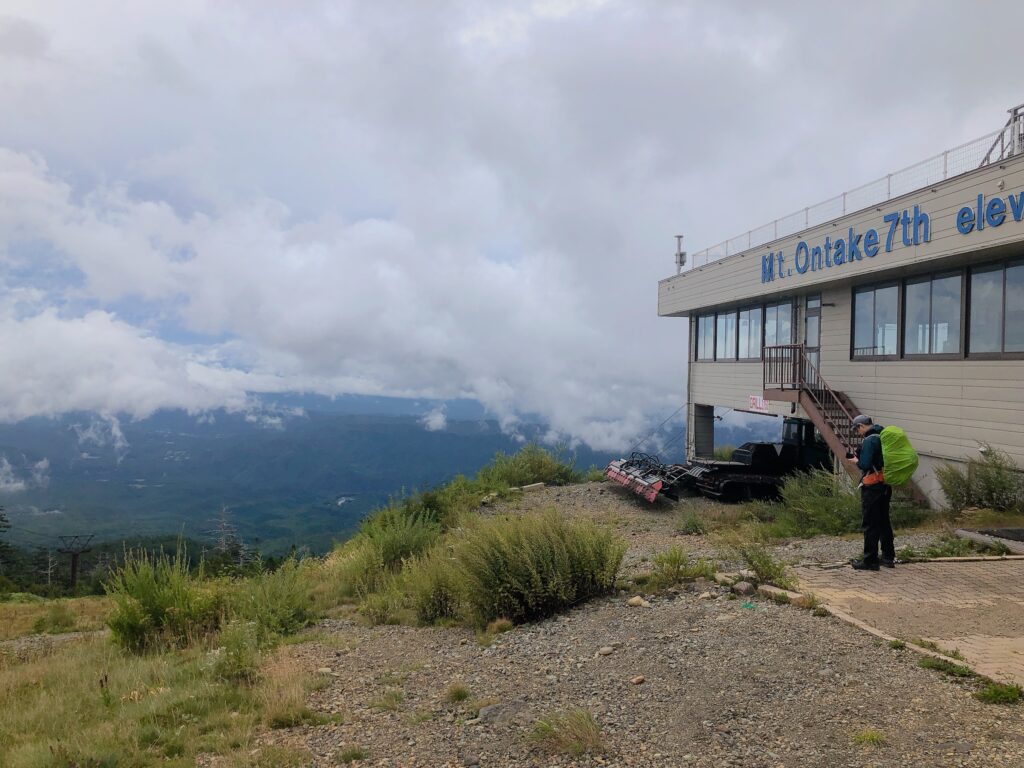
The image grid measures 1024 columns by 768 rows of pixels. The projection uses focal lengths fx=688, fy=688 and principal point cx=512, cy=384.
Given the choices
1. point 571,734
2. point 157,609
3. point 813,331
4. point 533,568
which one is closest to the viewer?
point 571,734

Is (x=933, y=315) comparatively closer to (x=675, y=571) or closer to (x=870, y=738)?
(x=675, y=571)

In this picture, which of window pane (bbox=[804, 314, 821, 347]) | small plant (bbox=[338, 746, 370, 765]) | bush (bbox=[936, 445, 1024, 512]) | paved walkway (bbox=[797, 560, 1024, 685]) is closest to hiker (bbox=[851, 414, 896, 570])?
paved walkway (bbox=[797, 560, 1024, 685])

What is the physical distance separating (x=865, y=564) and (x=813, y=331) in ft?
36.7

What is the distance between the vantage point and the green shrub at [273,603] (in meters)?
8.51

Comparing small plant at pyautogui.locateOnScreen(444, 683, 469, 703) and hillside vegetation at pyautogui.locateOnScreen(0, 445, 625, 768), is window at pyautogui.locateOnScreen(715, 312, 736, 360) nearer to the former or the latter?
hillside vegetation at pyautogui.locateOnScreen(0, 445, 625, 768)

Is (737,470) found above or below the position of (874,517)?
below

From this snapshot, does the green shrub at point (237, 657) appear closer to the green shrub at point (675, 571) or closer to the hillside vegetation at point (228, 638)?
the hillside vegetation at point (228, 638)

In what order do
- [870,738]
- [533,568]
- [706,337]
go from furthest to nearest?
[706,337], [533,568], [870,738]

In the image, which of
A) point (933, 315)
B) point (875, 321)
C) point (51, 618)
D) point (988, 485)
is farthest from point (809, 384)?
point (51, 618)

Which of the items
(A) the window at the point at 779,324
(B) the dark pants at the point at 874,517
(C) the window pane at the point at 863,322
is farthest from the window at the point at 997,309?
(A) the window at the point at 779,324

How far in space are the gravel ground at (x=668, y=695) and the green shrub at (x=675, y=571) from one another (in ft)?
1.41

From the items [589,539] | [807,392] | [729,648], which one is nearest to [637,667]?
[729,648]

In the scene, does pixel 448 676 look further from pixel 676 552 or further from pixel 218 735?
pixel 676 552

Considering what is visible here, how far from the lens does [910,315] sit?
576 inches
